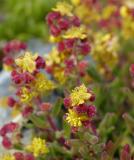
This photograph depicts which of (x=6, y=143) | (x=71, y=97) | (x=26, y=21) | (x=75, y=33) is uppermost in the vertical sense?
(x=75, y=33)

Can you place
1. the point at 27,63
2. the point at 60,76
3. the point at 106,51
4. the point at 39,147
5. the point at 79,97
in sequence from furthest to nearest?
1. the point at 106,51
2. the point at 60,76
3. the point at 39,147
4. the point at 27,63
5. the point at 79,97

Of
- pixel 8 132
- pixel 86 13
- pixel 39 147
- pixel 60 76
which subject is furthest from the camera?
pixel 86 13

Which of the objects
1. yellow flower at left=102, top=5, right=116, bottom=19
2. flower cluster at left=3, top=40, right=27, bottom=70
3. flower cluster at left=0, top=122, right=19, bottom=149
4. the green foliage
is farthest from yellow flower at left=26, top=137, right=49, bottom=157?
the green foliage

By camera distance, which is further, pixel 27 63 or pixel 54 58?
pixel 54 58

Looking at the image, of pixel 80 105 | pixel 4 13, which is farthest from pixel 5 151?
pixel 4 13

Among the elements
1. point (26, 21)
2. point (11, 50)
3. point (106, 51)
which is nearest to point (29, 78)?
point (11, 50)

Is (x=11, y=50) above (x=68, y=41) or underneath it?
underneath

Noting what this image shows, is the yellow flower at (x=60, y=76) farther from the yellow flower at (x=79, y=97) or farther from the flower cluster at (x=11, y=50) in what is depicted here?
the yellow flower at (x=79, y=97)

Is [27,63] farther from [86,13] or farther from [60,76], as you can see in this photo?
[86,13]

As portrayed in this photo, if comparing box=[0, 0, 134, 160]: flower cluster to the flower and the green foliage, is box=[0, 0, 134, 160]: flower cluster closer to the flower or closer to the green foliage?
the flower
